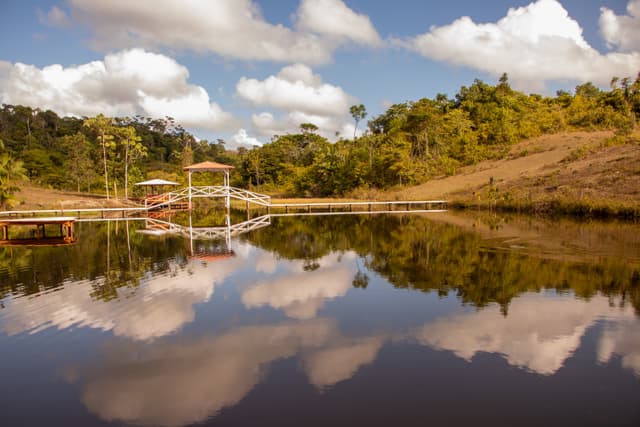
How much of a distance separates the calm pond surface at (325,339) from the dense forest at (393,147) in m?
31.0

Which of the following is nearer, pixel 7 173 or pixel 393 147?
pixel 7 173

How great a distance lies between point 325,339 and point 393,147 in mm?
38799

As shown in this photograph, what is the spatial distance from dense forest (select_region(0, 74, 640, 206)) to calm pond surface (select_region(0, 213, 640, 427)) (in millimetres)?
30953

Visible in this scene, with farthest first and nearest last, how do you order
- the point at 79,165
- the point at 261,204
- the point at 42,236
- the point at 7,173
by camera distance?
the point at 79,165 → the point at 261,204 → the point at 7,173 → the point at 42,236

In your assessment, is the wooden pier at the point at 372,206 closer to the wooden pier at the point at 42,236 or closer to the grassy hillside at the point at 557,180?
the grassy hillside at the point at 557,180

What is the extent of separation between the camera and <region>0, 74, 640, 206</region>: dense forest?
44156 millimetres

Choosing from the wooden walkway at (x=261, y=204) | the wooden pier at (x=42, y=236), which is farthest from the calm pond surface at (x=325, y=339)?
the wooden walkway at (x=261, y=204)

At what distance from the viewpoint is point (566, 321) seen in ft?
25.8

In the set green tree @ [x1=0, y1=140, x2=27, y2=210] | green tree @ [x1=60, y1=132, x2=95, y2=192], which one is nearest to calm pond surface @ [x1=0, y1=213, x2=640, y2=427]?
green tree @ [x1=0, y1=140, x2=27, y2=210]

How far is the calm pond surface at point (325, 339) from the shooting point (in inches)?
208

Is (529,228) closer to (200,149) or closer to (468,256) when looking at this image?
(468,256)

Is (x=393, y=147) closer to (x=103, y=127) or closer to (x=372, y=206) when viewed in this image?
(x=372, y=206)

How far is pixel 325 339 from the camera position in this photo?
7316 mm

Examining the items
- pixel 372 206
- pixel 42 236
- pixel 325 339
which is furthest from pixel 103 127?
pixel 325 339
